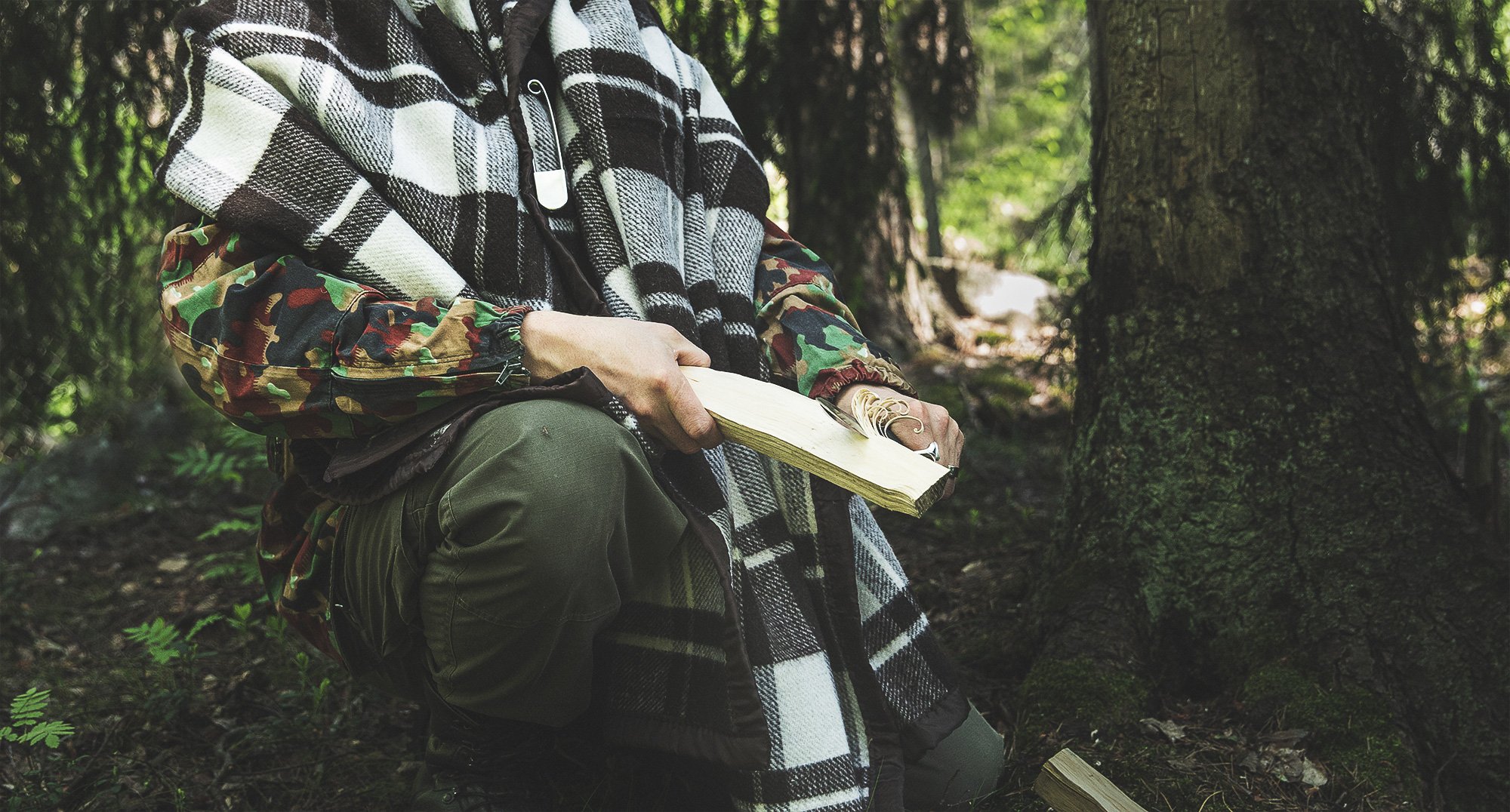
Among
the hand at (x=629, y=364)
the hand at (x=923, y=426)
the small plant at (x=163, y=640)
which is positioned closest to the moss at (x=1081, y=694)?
the hand at (x=923, y=426)

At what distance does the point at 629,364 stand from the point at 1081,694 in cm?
120

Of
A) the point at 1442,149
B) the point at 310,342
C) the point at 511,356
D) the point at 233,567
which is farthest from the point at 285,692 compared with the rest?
the point at 1442,149

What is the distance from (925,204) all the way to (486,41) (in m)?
6.56

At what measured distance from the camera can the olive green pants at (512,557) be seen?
142 cm

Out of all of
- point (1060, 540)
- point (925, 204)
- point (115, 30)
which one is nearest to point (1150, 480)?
point (1060, 540)

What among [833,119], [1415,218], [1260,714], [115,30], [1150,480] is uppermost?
[115,30]

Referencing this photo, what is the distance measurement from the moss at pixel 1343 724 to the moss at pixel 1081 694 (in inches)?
9.6

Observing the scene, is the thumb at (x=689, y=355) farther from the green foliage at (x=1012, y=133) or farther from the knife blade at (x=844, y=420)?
the green foliage at (x=1012, y=133)

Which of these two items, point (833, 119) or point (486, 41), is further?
point (833, 119)

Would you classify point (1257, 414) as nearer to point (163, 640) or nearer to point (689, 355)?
point (689, 355)

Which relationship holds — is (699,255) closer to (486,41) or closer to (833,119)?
(486,41)

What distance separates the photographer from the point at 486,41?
179cm

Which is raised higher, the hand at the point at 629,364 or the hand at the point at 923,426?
the hand at the point at 629,364

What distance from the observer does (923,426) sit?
160 cm
